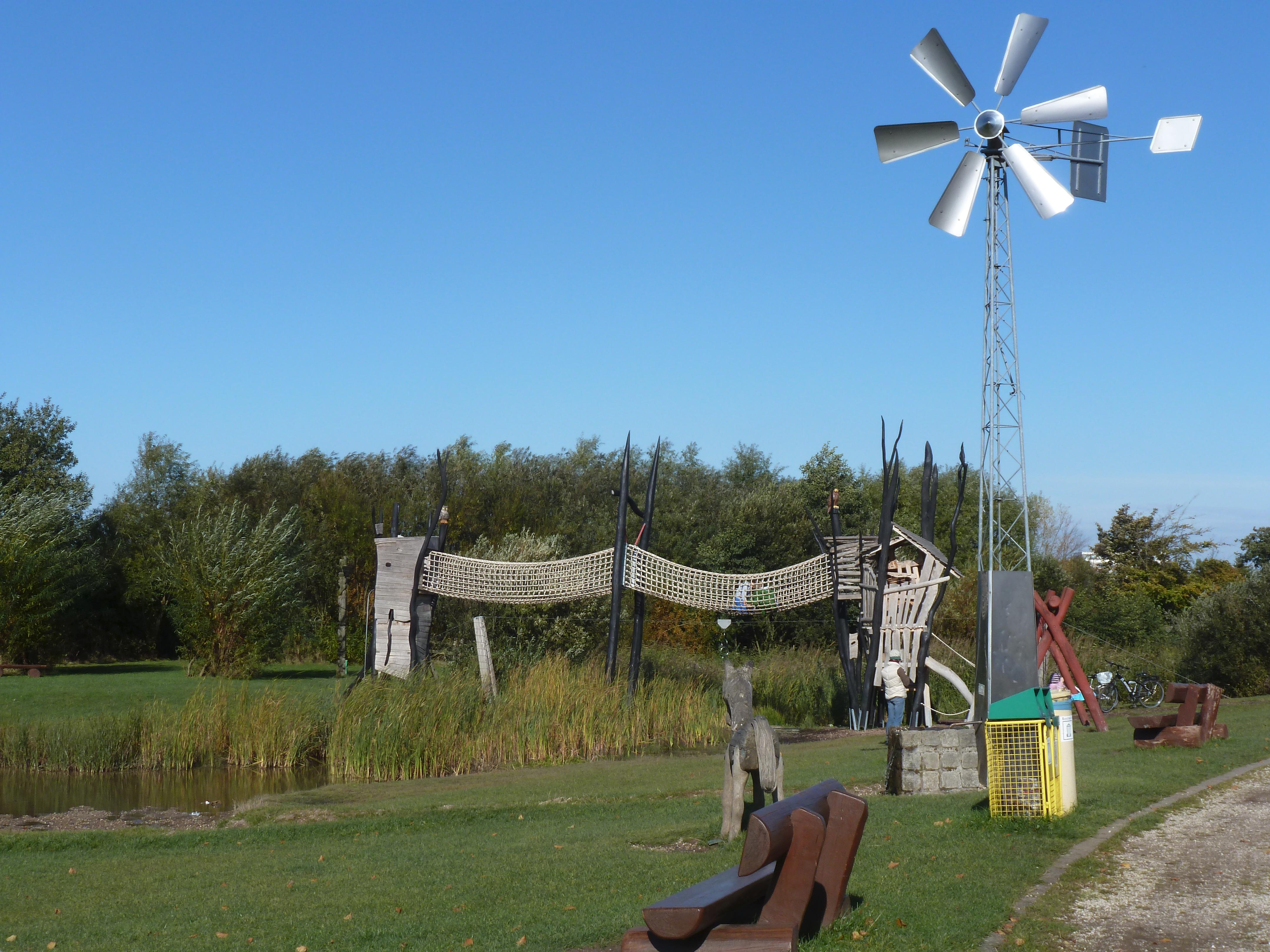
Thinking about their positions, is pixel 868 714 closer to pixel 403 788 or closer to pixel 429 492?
pixel 403 788

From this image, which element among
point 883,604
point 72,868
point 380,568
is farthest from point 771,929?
point 380,568

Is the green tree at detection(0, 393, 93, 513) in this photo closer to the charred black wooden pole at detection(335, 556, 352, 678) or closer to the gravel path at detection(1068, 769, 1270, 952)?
the charred black wooden pole at detection(335, 556, 352, 678)

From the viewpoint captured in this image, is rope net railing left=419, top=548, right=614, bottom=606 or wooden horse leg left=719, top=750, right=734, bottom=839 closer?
wooden horse leg left=719, top=750, right=734, bottom=839

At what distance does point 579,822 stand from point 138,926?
170 inches

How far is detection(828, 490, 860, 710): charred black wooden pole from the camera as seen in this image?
1794 centimetres

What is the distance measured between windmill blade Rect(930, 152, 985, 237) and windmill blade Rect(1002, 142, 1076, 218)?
0.12 meters

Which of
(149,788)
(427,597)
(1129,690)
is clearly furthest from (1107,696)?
(149,788)

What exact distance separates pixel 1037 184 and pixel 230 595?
845 inches

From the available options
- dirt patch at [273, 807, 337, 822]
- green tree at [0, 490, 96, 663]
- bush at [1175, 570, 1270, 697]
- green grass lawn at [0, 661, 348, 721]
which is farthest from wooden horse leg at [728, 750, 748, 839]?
green tree at [0, 490, 96, 663]

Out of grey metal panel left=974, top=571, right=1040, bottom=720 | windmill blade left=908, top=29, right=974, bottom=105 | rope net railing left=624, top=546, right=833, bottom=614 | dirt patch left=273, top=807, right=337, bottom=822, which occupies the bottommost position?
dirt patch left=273, top=807, right=337, bottom=822

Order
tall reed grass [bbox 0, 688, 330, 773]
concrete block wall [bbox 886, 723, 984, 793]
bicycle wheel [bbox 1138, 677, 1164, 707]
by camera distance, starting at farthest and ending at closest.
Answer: bicycle wheel [bbox 1138, 677, 1164, 707] → tall reed grass [bbox 0, 688, 330, 773] → concrete block wall [bbox 886, 723, 984, 793]

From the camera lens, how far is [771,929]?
15.5 ft

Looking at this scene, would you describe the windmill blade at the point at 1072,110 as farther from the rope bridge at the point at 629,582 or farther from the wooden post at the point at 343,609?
the wooden post at the point at 343,609

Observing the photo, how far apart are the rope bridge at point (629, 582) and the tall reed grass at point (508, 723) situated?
198 centimetres
